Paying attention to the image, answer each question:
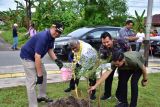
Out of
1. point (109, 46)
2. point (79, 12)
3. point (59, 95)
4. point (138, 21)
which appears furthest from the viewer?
point (138, 21)

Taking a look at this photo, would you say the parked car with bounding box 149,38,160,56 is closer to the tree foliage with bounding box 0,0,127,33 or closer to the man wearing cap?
the tree foliage with bounding box 0,0,127,33

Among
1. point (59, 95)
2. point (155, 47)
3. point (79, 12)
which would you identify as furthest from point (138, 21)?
point (59, 95)

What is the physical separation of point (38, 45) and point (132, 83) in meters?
1.92

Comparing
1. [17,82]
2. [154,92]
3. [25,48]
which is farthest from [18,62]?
[25,48]

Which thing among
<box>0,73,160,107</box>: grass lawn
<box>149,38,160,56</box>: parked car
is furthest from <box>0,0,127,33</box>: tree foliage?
<box>0,73,160,107</box>: grass lawn

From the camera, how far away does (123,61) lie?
6672mm

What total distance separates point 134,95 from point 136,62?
84 cm

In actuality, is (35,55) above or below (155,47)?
above

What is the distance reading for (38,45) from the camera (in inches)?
270

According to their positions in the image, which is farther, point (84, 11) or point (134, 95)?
point (84, 11)

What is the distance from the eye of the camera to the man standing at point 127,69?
6.57m

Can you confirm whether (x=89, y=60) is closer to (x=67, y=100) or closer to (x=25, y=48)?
(x=67, y=100)

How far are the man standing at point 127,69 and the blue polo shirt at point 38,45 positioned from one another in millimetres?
1176

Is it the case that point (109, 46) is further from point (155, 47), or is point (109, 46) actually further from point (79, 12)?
point (79, 12)
